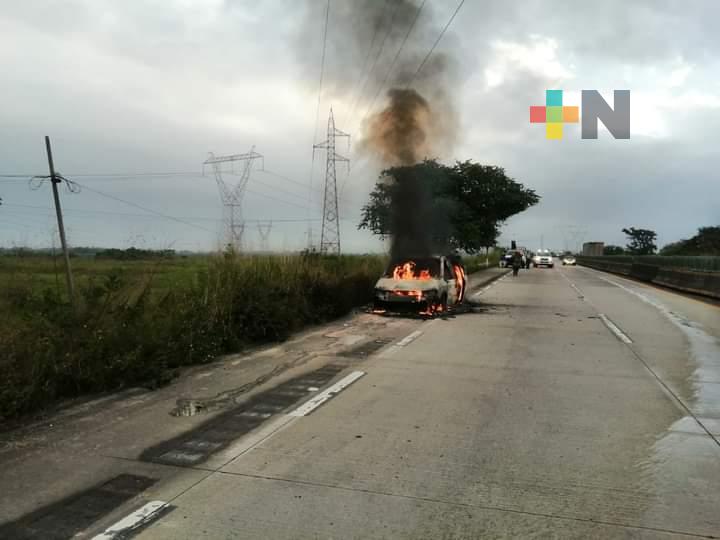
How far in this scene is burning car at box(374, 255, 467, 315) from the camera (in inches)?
549

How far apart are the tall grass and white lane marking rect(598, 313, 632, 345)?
6.25 meters

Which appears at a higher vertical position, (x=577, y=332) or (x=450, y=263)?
(x=450, y=263)

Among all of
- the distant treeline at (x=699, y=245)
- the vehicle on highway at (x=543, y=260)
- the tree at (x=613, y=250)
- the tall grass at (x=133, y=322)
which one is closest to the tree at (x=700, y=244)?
the distant treeline at (x=699, y=245)

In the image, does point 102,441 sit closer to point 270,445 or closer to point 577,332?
point 270,445

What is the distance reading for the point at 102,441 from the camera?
15.5 ft

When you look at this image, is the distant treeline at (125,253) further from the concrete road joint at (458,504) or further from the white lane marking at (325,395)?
the concrete road joint at (458,504)

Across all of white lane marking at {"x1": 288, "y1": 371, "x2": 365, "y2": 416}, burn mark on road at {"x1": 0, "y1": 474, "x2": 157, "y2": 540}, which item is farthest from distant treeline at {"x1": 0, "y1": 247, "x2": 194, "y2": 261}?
burn mark on road at {"x1": 0, "y1": 474, "x2": 157, "y2": 540}

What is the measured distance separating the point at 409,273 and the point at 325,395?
8438 millimetres

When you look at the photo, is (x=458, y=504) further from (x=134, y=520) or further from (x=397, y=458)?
(x=134, y=520)

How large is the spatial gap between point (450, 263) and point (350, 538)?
42.7 feet

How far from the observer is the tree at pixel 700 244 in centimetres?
5453

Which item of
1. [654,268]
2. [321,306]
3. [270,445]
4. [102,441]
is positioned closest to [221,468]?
[270,445]

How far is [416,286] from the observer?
14047mm

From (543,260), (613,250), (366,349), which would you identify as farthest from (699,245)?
(366,349)
